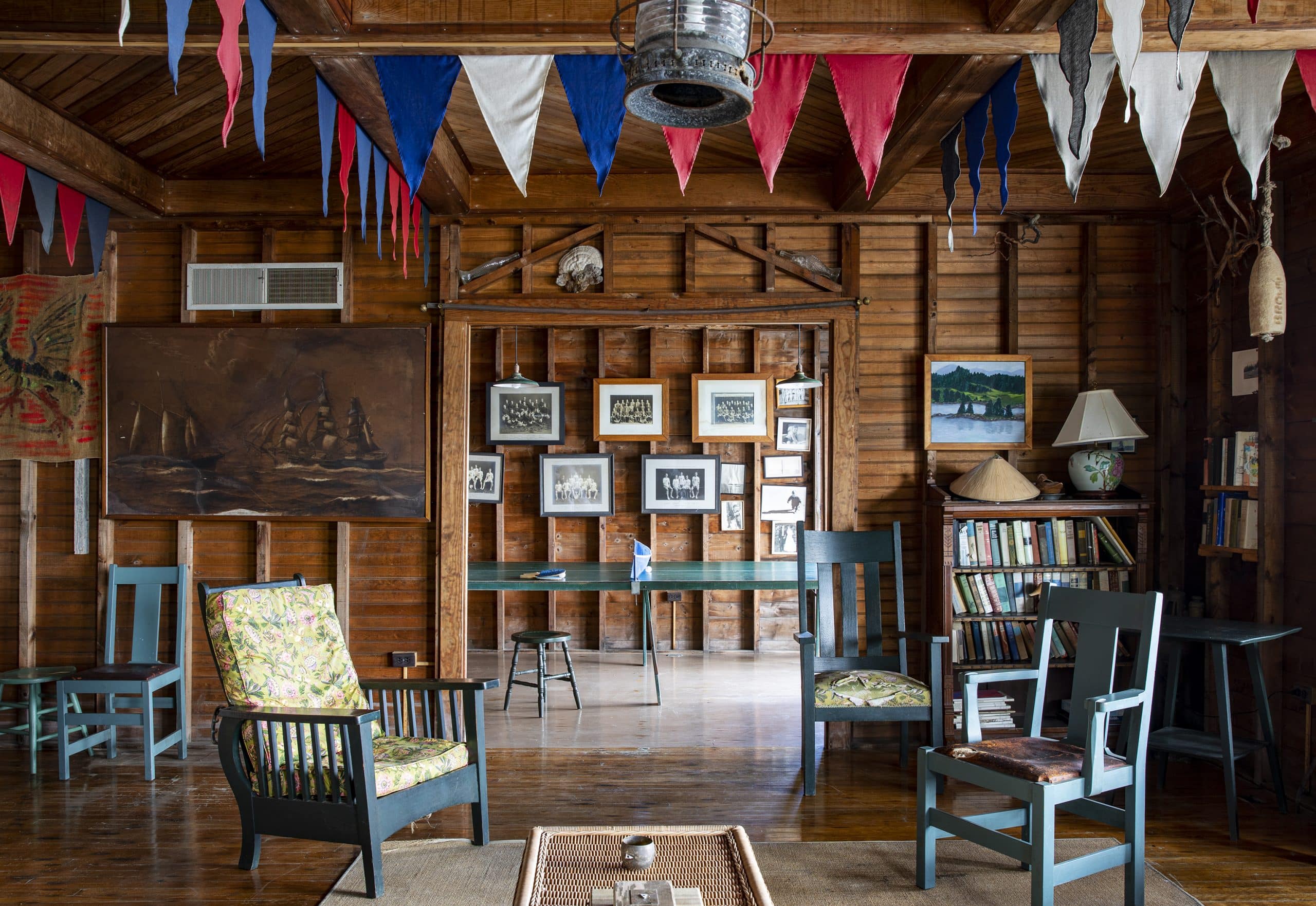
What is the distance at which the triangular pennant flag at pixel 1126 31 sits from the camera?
2457 millimetres

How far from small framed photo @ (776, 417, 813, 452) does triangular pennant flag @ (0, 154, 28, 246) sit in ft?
17.5

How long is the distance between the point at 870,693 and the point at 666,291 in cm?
238

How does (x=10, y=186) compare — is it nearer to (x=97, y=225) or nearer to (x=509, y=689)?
(x=97, y=225)

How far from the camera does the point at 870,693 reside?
4191 mm

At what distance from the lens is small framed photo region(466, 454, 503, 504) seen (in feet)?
24.8

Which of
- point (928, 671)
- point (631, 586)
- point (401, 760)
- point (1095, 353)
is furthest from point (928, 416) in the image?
point (401, 760)

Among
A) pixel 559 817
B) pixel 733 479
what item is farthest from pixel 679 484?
pixel 559 817

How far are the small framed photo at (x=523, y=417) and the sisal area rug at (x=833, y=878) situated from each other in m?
4.29

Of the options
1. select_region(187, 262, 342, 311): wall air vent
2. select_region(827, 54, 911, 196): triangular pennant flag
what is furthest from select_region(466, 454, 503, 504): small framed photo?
select_region(827, 54, 911, 196): triangular pennant flag

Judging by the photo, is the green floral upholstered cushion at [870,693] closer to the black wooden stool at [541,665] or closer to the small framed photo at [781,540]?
the black wooden stool at [541,665]

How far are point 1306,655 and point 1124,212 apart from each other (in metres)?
2.40

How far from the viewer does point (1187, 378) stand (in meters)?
5.00

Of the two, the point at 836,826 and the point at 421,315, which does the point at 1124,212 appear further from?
the point at 421,315

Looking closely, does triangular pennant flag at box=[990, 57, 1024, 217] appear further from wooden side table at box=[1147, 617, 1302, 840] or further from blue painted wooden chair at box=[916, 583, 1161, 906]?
wooden side table at box=[1147, 617, 1302, 840]
